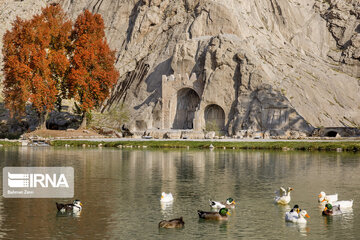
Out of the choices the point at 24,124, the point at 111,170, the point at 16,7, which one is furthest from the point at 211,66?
the point at 16,7

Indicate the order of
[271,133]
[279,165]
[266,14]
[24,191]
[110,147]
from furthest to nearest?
[266,14]
[271,133]
[110,147]
[279,165]
[24,191]

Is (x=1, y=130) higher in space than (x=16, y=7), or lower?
lower

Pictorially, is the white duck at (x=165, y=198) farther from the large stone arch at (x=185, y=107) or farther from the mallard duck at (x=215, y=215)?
the large stone arch at (x=185, y=107)

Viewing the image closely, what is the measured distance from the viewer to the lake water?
21.9 meters

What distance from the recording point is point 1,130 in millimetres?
98188

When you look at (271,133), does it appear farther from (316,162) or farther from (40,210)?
(40,210)

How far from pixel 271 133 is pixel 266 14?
42.2 metres

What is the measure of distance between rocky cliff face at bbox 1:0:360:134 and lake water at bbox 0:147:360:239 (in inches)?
1453

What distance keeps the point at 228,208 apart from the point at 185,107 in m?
69.4

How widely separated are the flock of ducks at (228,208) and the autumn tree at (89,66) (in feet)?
191

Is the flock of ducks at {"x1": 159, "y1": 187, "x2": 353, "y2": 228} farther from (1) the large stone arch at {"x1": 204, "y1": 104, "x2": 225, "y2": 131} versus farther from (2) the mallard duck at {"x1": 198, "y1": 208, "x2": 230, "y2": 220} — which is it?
(1) the large stone arch at {"x1": 204, "y1": 104, "x2": 225, "y2": 131}

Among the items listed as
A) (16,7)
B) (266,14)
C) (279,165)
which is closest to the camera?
(279,165)

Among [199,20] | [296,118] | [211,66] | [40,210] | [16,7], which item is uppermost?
[16,7]

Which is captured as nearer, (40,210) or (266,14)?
(40,210)
